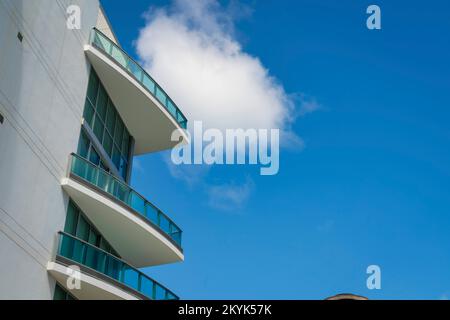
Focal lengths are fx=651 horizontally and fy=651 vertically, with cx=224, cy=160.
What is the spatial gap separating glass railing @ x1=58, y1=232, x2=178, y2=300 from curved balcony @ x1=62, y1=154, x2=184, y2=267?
1.63m

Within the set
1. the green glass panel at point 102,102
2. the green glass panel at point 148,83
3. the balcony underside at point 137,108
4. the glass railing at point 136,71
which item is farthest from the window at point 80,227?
the green glass panel at point 148,83

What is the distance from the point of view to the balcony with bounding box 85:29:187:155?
946 inches

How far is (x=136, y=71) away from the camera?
25.6 m

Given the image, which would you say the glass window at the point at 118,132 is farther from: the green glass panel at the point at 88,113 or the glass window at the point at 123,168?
the green glass panel at the point at 88,113

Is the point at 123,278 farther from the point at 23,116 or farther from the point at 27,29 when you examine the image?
the point at 27,29

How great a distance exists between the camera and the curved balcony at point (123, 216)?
2158 cm

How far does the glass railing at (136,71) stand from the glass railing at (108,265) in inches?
286

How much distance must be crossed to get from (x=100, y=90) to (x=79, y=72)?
2.42 m

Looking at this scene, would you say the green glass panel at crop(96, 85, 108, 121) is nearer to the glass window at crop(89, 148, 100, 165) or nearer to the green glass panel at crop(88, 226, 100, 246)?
the glass window at crop(89, 148, 100, 165)

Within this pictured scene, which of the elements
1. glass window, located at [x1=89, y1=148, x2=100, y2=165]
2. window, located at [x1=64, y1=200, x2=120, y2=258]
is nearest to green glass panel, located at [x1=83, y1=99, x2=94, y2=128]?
glass window, located at [x1=89, y1=148, x2=100, y2=165]

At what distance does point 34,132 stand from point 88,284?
5.05 meters

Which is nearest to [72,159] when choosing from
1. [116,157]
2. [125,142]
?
[116,157]

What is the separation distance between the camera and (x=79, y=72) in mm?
22562
